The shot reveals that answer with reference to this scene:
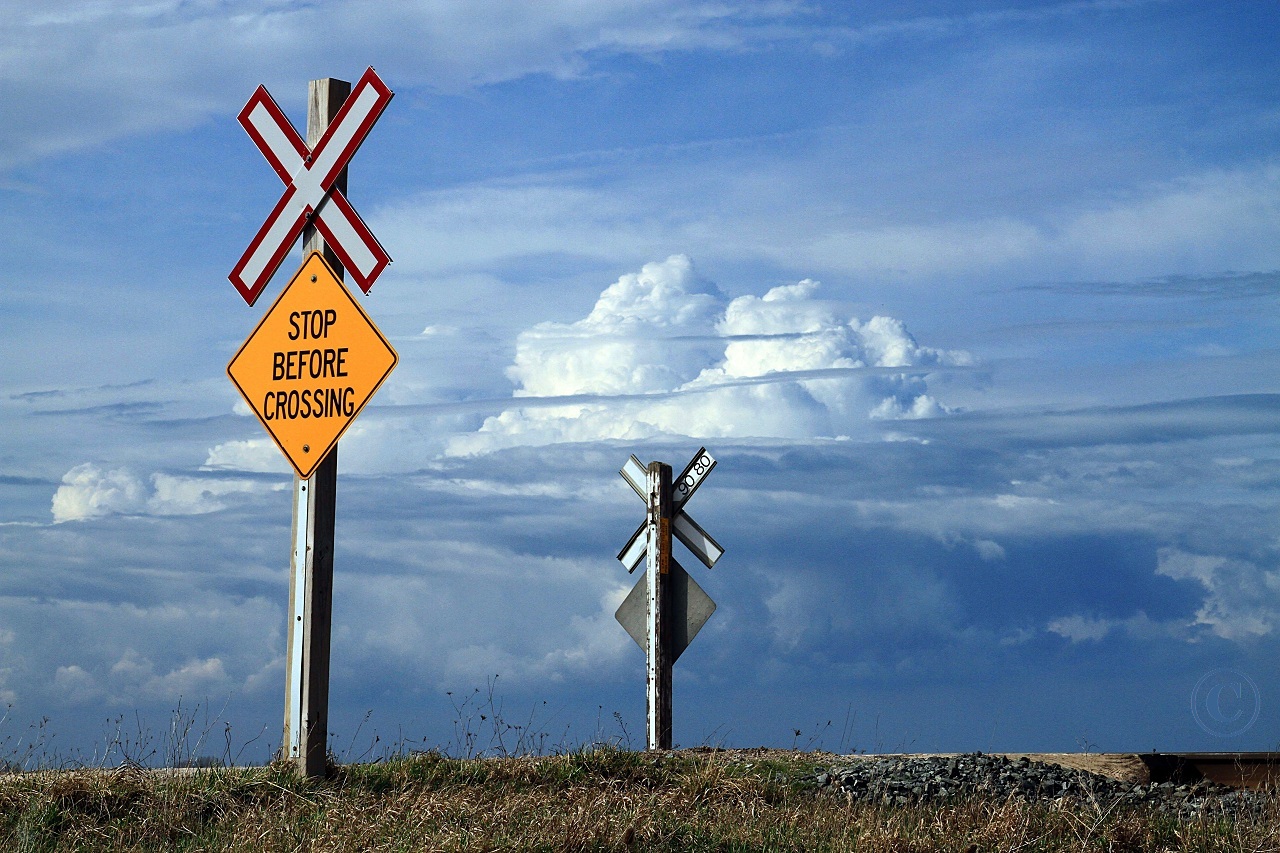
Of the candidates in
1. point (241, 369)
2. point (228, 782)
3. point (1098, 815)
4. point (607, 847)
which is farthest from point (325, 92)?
point (1098, 815)

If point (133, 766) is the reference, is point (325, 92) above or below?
above

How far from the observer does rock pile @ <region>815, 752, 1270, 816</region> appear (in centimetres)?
883

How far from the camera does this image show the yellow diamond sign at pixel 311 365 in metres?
7.88

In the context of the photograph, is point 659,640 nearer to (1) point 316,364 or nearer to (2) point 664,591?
(2) point 664,591

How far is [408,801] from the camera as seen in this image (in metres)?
7.33

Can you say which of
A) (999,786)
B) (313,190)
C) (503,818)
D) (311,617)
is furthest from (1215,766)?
(313,190)

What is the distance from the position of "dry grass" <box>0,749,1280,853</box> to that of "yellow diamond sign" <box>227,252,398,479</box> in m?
2.18

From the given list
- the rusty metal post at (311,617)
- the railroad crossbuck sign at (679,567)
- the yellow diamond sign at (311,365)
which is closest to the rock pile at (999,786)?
the railroad crossbuck sign at (679,567)

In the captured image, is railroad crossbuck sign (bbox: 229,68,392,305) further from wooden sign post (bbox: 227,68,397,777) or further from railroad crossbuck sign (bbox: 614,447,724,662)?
railroad crossbuck sign (bbox: 614,447,724,662)

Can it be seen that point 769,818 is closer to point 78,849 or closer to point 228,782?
point 228,782

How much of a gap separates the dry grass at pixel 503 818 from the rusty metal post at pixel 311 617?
26 centimetres

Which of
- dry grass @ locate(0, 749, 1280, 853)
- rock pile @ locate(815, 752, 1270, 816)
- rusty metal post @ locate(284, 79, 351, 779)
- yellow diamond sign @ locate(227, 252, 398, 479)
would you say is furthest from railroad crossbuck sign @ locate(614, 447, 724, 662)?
yellow diamond sign @ locate(227, 252, 398, 479)

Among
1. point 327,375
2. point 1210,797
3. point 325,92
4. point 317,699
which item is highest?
point 325,92

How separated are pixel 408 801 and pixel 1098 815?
4140 mm
